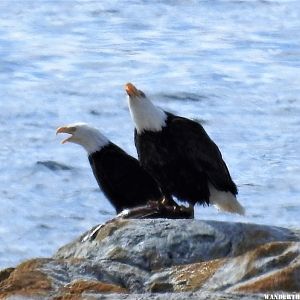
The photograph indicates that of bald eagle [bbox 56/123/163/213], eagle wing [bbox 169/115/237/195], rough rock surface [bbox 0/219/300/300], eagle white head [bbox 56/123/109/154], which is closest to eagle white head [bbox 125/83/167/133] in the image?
eagle wing [bbox 169/115/237/195]

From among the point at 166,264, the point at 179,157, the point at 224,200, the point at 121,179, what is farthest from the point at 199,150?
the point at 166,264

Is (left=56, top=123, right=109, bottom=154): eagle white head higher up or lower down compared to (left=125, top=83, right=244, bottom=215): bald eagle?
lower down

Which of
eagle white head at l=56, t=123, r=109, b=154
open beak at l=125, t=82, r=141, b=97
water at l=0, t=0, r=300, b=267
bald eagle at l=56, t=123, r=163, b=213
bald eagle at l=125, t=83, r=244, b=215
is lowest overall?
water at l=0, t=0, r=300, b=267

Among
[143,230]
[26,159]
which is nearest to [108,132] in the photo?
[26,159]

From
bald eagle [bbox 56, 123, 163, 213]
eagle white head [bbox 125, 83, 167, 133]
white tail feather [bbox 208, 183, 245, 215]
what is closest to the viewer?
eagle white head [bbox 125, 83, 167, 133]

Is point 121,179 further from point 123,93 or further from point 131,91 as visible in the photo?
point 123,93

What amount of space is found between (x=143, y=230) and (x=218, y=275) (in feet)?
2.50

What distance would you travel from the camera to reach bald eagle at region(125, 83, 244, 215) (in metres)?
9.42

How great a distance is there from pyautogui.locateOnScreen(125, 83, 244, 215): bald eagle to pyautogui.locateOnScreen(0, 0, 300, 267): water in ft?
14.2

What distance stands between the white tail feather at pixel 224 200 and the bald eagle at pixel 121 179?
0.60 meters

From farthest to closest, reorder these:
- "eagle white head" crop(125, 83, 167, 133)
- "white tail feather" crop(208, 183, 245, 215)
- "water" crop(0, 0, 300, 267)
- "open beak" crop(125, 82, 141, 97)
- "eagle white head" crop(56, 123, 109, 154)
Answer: "water" crop(0, 0, 300, 267) → "eagle white head" crop(56, 123, 109, 154) → "white tail feather" crop(208, 183, 245, 215) → "open beak" crop(125, 82, 141, 97) → "eagle white head" crop(125, 83, 167, 133)

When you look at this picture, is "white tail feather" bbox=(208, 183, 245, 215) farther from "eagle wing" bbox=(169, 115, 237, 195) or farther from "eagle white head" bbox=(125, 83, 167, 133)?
"eagle white head" bbox=(125, 83, 167, 133)

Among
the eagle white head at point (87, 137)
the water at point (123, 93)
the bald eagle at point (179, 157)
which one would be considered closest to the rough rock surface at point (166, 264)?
the bald eagle at point (179, 157)

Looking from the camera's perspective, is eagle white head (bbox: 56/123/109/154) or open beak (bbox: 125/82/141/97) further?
eagle white head (bbox: 56/123/109/154)
